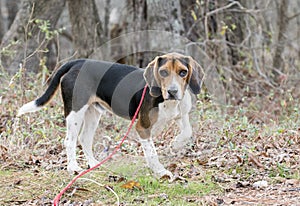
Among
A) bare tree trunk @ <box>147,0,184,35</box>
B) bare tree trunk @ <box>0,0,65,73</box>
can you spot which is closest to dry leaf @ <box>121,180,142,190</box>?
bare tree trunk @ <box>147,0,184,35</box>

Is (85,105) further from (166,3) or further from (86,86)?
(166,3)

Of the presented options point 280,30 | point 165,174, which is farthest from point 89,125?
point 280,30

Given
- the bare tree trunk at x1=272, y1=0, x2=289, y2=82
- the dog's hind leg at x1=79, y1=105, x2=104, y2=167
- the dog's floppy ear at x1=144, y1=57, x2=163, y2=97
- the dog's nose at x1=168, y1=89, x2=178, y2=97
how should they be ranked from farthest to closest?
the bare tree trunk at x1=272, y1=0, x2=289, y2=82 → the dog's hind leg at x1=79, y1=105, x2=104, y2=167 → the dog's floppy ear at x1=144, y1=57, x2=163, y2=97 → the dog's nose at x1=168, y1=89, x2=178, y2=97

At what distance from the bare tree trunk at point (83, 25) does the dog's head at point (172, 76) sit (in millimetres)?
6637

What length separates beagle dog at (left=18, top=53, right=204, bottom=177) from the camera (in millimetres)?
5488

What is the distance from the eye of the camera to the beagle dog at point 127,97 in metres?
5.49

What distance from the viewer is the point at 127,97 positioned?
6.16 metres

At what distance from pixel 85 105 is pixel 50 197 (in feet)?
4.66

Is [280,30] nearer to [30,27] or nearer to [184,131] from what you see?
[30,27]

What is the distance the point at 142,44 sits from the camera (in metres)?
11.5

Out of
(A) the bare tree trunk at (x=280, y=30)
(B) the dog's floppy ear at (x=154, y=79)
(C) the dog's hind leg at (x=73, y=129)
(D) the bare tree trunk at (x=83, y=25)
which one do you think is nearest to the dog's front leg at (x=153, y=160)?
(B) the dog's floppy ear at (x=154, y=79)

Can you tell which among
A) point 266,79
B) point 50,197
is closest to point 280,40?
point 266,79

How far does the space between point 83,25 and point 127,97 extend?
6319 millimetres

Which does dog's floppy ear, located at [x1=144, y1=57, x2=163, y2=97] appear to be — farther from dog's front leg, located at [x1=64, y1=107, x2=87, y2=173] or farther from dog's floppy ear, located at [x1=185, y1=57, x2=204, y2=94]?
dog's front leg, located at [x1=64, y1=107, x2=87, y2=173]
